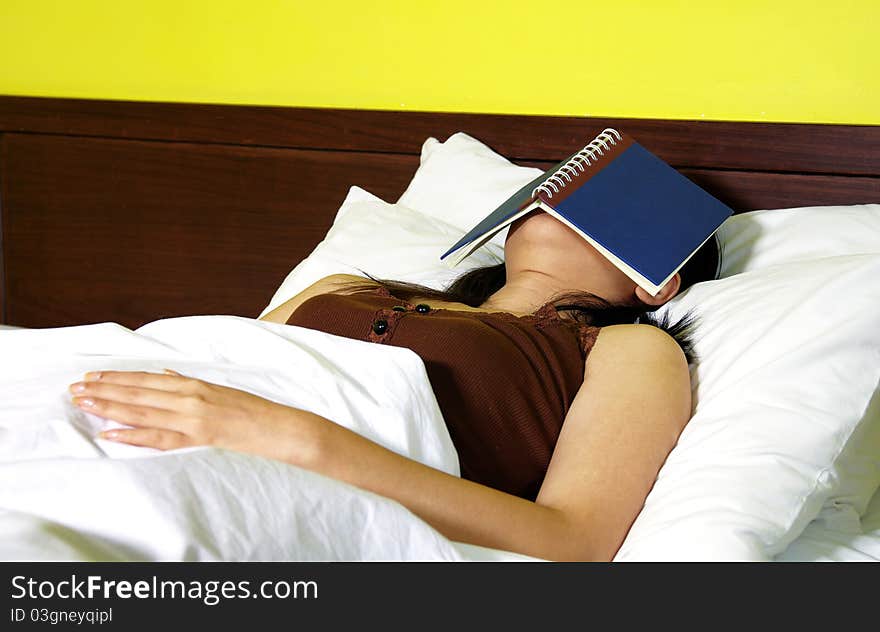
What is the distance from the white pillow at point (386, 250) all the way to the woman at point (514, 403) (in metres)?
0.09

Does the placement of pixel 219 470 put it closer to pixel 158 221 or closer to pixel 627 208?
pixel 627 208

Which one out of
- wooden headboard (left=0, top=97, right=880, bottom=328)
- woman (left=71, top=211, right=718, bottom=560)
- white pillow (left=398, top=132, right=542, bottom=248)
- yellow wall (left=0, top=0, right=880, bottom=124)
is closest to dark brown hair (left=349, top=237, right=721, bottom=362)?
woman (left=71, top=211, right=718, bottom=560)

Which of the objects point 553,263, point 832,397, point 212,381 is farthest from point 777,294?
point 212,381

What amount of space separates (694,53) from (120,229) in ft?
3.70

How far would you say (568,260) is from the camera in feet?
4.17

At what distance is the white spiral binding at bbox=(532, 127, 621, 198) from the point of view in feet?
4.10

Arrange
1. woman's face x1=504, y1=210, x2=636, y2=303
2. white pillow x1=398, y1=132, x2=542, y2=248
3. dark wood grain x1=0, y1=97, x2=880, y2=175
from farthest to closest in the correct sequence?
white pillow x1=398, y1=132, x2=542, y2=248
dark wood grain x1=0, y1=97, x2=880, y2=175
woman's face x1=504, y1=210, x2=636, y2=303

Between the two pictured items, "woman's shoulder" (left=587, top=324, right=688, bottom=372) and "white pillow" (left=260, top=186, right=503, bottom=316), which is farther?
"white pillow" (left=260, top=186, right=503, bottom=316)

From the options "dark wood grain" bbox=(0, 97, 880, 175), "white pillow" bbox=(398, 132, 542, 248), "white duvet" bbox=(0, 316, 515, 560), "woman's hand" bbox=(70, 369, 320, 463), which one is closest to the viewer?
"white duvet" bbox=(0, 316, 515, 560)

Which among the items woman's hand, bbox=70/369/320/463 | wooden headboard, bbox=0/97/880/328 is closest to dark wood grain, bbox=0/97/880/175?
wooden headboard, bbox=0/97/880/328

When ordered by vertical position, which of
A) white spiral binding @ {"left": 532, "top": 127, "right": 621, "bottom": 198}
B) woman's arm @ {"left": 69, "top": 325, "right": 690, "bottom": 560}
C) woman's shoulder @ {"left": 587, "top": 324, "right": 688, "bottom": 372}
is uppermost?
white spiral binding @ {"left": 532, "top": 127, "right": 621, "bottom": 198}

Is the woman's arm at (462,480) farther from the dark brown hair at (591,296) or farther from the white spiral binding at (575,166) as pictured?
the white spiral binding at (575,166)

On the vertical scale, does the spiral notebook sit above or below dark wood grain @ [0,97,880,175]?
below

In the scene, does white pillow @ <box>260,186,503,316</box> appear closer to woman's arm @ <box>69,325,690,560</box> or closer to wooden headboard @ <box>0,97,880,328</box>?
wooden headboard @ <box>0,97,880,328</box>
